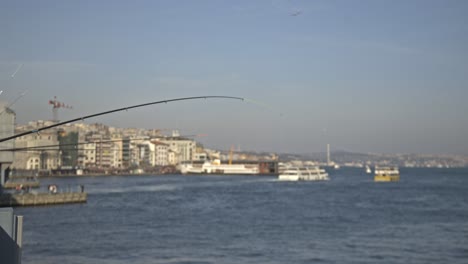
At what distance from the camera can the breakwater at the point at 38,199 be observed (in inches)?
1357

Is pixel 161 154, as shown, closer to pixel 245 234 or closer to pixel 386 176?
pixel 386 176

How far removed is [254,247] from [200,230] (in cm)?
554

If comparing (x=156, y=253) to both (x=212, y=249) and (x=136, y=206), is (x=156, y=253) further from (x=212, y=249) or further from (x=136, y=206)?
(x=136, y=206)

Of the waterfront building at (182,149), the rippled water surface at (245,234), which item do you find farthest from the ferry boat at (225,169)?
the rippled water surface at (245,234)

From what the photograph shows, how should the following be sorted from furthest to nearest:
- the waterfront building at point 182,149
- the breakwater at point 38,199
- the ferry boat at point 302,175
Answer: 1. the waterfront building at point 182,149
2. the ferry boat at point 302,175
3. the breakwater at point 38,199


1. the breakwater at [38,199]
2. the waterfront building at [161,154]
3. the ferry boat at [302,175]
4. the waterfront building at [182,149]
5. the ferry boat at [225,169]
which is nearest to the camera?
the breakwater at [38,199]

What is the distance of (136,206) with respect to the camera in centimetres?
3825

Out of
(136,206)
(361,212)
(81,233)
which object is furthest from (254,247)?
(136,206)

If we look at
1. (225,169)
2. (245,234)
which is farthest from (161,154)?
(245,234)

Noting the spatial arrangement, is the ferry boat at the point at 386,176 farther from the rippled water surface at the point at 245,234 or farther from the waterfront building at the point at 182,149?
the waterfront building at the point at 182,149

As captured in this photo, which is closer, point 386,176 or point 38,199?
point 38,199

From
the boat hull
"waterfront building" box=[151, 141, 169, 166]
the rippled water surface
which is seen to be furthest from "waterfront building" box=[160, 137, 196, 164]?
the rippled water surface

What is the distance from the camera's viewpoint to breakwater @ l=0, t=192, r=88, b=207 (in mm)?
34469

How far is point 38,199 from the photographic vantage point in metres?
37.2
